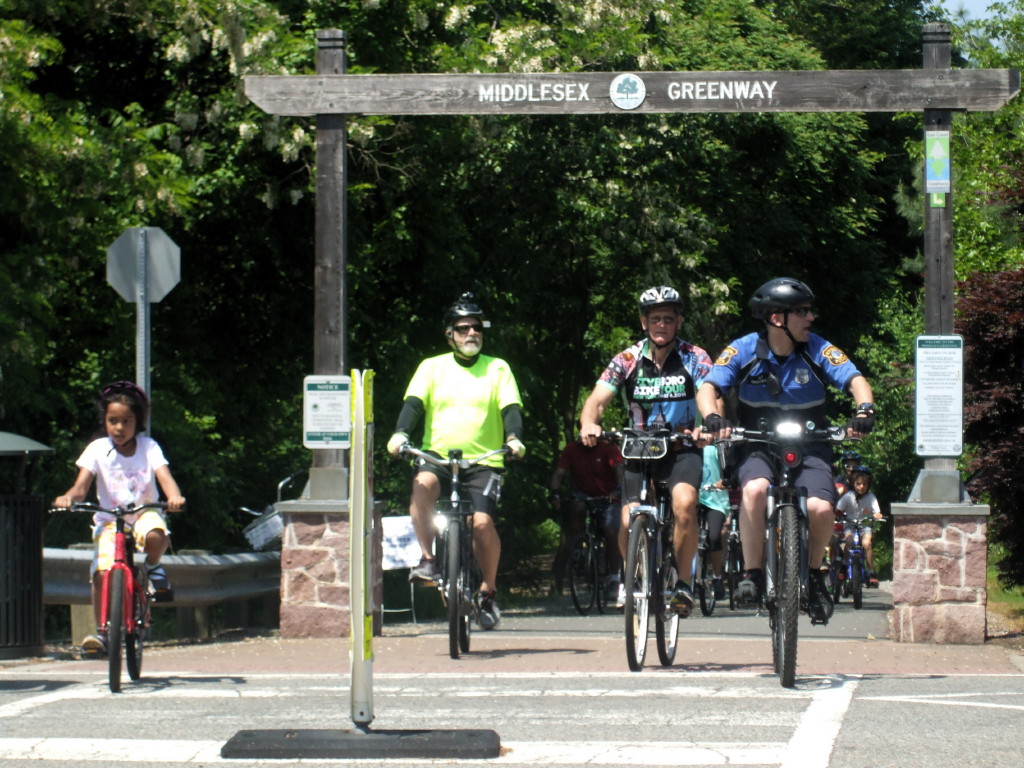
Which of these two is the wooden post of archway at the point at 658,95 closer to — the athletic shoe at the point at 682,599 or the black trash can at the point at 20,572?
the black trash can at the point at 20,572

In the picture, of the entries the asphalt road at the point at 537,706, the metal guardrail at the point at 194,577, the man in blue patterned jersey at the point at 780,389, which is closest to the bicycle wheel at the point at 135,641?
the asphalt road at the point at 537,706

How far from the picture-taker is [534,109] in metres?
12.3

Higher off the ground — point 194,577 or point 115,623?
point 115,623

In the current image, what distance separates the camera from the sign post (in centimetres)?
1220

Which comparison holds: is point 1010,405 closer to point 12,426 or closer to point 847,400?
point 12,426

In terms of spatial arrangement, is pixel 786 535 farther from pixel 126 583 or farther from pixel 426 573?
pixel 126 583

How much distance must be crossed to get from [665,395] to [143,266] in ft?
14.6

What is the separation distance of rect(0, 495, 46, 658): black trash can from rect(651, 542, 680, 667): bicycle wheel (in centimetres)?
381

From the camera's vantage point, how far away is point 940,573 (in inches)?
461

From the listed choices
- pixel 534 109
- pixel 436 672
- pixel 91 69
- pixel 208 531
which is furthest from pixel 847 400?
pixel 436 672

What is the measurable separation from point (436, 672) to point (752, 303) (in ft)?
8.70

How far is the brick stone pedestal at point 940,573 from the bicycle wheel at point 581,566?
5155 millimetres

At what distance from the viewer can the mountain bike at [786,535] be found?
826cm

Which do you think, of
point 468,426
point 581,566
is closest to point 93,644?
point 468,426
